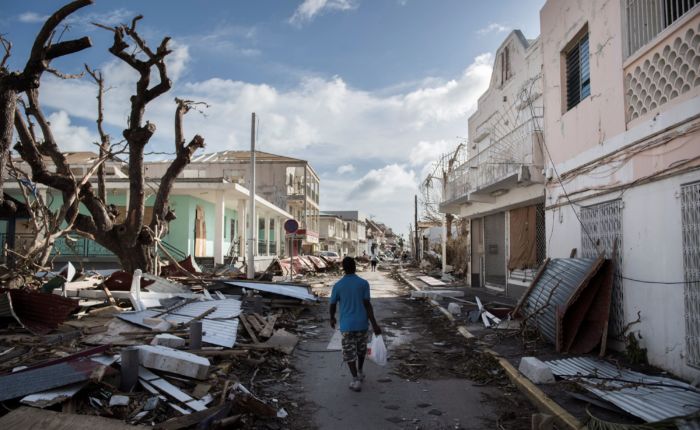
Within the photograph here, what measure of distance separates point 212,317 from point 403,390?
4734 mm

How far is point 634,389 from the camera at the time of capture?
214 inches

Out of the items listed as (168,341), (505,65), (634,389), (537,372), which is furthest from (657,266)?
(505,65)

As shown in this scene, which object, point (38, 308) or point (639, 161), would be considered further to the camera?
point (38, 308)

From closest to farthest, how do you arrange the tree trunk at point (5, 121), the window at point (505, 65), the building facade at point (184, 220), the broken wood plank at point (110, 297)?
the tree trunk at point (5, 121) → the broken wood plank at point (110, 297) → the window at point (505, 65) → the building facade at point (184, 220)

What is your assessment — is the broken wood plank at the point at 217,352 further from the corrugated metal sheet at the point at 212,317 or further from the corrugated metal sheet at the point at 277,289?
the corrugated metal sheet at the point at 277,289

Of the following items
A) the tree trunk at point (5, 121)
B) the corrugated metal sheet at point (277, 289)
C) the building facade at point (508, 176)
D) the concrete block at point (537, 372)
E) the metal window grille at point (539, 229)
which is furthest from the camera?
the metal window grille at point (539, 229)

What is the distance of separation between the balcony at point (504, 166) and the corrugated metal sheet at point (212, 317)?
7.82 m

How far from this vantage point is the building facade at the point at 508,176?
13492mm

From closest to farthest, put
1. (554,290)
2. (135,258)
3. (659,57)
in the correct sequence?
(659,57)
(554,290)
(135,258)

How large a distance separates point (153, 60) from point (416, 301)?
11003mm

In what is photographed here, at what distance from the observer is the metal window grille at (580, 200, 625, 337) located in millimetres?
7887

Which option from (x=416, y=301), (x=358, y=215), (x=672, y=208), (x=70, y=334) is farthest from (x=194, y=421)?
(x=358, y=215)

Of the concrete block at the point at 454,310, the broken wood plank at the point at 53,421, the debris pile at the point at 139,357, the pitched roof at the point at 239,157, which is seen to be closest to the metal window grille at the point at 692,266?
the debris pile at the point at 139,357

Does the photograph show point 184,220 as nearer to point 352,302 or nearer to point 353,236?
point 352,302
